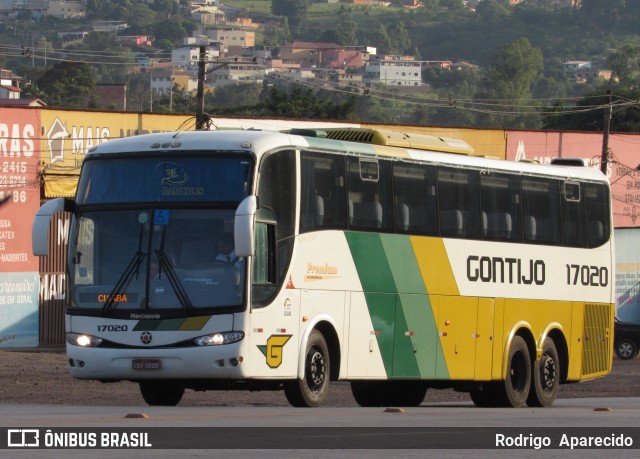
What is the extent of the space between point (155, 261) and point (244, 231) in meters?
Answer: 1.36

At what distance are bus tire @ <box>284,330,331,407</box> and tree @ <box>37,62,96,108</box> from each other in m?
107

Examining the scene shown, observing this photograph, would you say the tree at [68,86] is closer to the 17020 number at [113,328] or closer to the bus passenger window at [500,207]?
the bus passenger window at [500,207]

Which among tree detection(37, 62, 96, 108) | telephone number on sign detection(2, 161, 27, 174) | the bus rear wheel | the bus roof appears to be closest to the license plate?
the bus roof

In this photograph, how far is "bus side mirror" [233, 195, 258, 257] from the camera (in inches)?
664

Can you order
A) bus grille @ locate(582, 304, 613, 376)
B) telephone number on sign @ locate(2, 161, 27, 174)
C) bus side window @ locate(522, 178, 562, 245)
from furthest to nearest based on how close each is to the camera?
telephone number on sign @ locate(2, 161, 27, 174) < bus grille @ locate(582, 304, 613, 376) < bus side window @ locate(522, 178, 562, 245)

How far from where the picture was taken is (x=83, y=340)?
17953 mm

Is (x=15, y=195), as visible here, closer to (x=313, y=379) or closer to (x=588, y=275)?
(x=588, y=275)

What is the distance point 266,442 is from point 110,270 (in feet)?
18.6

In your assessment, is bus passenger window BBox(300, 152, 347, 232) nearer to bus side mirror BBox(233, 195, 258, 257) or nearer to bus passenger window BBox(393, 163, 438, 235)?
bus passenger window BBox(393, 163, 438, 235)

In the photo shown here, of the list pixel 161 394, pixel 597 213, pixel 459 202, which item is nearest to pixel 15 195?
pixel 597 213

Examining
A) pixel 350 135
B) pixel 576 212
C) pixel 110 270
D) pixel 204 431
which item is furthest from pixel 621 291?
pixel 204 431

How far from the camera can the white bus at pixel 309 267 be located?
691 inches

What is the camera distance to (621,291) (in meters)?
59.3

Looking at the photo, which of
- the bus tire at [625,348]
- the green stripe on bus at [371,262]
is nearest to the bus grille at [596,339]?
the green stripe on bus at [371,262]
